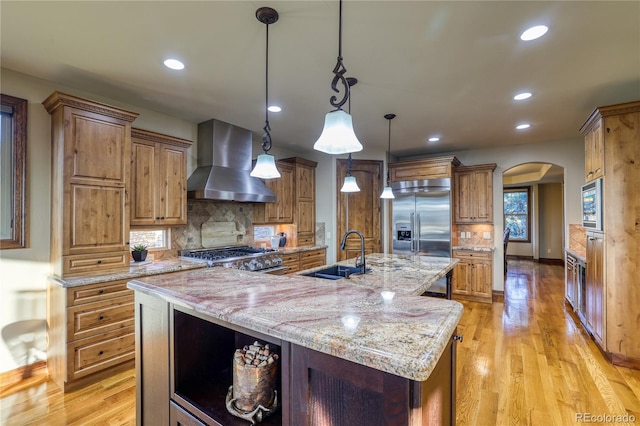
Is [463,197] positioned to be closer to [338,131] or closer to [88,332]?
[338,131]

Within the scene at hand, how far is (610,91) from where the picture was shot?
2934mm

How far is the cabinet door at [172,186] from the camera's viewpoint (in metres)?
3.38

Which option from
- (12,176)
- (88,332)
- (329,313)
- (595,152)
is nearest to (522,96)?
(595,152)

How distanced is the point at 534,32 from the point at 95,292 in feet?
12.7

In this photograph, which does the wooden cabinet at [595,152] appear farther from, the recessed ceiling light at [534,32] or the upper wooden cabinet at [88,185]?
the upper wooden cabinet at [88,185]

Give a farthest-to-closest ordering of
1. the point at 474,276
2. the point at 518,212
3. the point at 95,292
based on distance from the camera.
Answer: the point at 518,212, the point at 474,276, the point at 95,292

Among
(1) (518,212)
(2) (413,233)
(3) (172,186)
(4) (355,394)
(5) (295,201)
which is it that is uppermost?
(3) (172,186)

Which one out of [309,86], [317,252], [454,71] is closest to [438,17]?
[454,71]

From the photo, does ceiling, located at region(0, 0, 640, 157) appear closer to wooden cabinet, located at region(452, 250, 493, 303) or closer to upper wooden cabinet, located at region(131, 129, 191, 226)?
upper wooden cabinet, located at region(131, 129, 191, 226)

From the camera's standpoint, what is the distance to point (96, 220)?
2670mm

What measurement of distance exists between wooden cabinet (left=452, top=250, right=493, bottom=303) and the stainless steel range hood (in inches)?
137

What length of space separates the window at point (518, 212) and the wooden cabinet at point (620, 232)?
7.39 meters

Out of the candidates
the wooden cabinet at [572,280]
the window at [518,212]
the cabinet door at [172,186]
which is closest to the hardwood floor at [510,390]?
→ the wooden cabinet at [572,280]

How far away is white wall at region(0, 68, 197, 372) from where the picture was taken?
250cm
